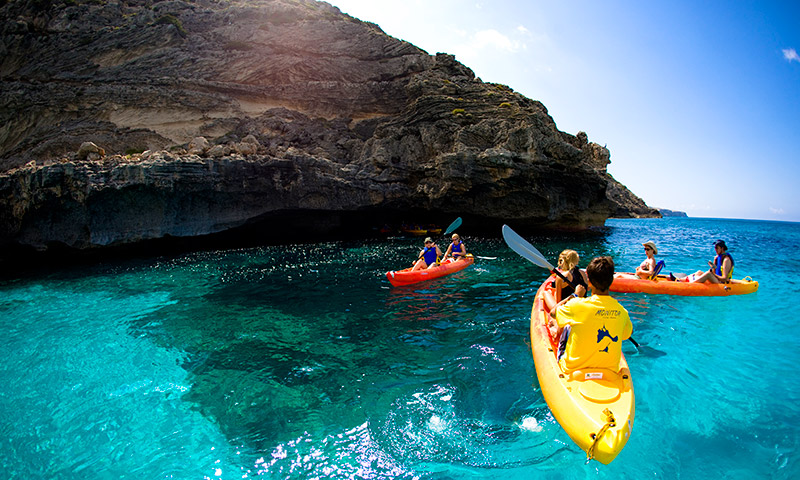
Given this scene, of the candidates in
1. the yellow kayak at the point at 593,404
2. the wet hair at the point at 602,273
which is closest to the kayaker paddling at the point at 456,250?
the yellow kayak at the point at 593,404

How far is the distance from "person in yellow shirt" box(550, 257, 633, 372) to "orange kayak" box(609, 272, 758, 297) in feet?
23.8

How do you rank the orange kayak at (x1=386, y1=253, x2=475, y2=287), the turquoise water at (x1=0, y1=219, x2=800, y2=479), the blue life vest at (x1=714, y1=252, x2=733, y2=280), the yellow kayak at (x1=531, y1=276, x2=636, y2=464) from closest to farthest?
1. the yellow kayak at (x1=531, y1=276, x2=636, y2=464)
2. the turquoise water at (x1=0, y1=219, x2=800, y2=479)
3. the blue life vest at (x1=714, y1=252, x2=733, y2=280)
4. the orange kayak at (x1=386, y1=253, x2=475, y2=287)

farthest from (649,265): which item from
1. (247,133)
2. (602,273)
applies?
(247,133)

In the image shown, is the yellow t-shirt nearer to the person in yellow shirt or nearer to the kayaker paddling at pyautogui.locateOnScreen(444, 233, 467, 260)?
the person in yellow shirt

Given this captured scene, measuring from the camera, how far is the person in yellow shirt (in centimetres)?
406

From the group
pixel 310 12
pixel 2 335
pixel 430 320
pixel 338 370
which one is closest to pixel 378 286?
pixel 430 320

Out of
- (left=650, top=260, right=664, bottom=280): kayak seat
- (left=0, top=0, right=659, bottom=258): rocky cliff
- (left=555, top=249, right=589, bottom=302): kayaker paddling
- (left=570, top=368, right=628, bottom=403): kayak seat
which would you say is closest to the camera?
(left=570, top=368, right=628, bottom=403): kayak seat

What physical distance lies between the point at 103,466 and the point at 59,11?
3920 cm

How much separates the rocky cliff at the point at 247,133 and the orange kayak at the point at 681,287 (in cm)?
1348

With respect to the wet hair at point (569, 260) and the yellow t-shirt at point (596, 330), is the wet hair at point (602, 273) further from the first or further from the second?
the wet hair at point (569, 260)

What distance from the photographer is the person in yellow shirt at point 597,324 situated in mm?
4059

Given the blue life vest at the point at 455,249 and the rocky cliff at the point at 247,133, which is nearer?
the blue life vest at the point at 455,249

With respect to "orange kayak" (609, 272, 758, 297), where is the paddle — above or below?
above

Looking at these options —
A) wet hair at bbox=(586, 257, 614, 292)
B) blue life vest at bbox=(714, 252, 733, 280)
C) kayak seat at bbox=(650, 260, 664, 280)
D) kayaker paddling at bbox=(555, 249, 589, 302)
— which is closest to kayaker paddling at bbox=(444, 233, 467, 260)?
kayak seat at bbox=(650, 260, 664, 280)
